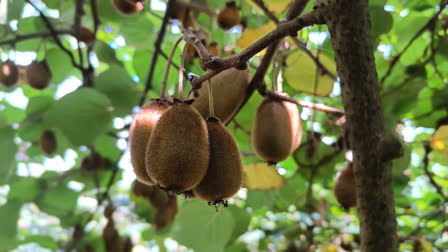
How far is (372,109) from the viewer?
523 millimetres

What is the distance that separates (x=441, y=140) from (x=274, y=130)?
1.89ft

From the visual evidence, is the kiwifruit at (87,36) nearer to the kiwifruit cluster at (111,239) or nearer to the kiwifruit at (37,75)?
the kiwifruit at (37,75)

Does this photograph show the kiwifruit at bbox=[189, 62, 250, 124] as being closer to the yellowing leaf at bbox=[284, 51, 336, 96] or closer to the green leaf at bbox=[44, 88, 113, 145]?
the yellowing leaf at bbox=[284, 51, 336, 96]

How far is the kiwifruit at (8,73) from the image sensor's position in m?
1.38

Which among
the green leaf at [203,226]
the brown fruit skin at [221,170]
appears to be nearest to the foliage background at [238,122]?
the green leaf at [203,226]

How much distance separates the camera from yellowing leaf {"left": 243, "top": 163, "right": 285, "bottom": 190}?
958mm

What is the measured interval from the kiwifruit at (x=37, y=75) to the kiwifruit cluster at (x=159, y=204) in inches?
19.8

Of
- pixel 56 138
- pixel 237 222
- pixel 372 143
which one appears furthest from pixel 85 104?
pixel 372 143

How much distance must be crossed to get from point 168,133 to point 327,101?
0.81 metres

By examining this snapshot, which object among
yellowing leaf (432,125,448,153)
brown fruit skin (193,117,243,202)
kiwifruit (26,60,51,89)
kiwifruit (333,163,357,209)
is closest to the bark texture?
brown fruit skin (193,117,243,202)

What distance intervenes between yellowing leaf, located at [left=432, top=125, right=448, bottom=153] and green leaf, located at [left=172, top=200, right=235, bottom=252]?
617 mm

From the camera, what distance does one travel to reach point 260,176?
0.97 meters

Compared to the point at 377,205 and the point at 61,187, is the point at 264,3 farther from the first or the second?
the point at 61,187

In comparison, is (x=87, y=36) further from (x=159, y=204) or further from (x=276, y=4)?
(x=276, y=4)
